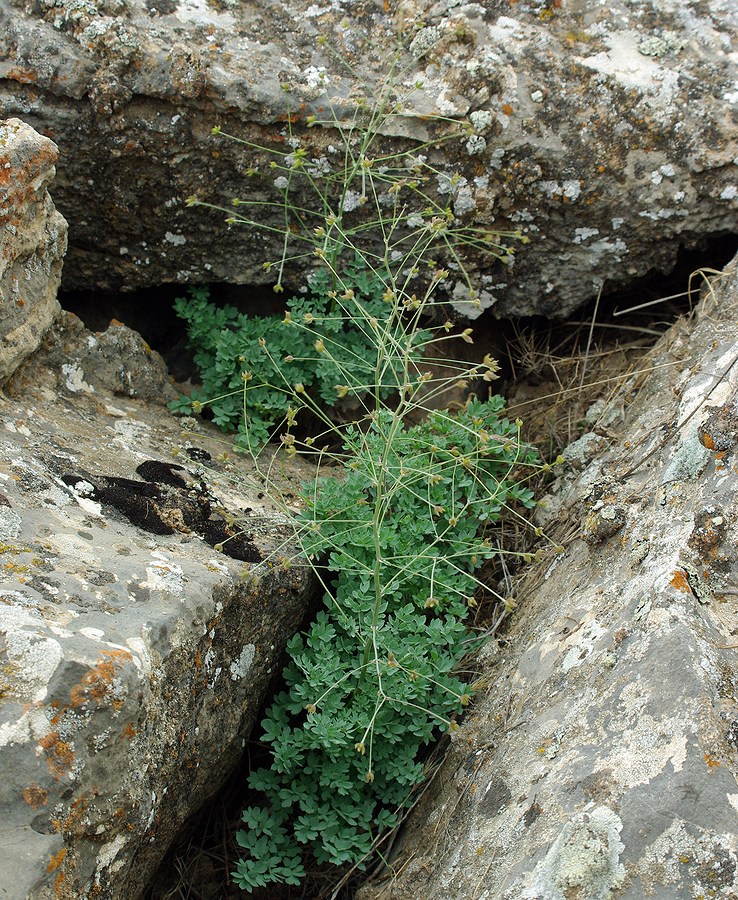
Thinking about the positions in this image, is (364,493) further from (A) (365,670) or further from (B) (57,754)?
(B) (57,754)

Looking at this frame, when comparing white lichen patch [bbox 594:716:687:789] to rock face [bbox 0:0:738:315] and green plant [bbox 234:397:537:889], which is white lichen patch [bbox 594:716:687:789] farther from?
rock face [bbox 0:0:738:315]

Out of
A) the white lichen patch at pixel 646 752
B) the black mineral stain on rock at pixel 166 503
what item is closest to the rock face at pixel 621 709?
the white lichen patch at pixel 646 752

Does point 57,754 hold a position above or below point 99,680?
below

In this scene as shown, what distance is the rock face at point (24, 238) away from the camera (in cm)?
288

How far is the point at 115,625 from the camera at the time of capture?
2.31 m

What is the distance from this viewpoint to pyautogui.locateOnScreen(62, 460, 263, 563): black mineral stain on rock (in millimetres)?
2781

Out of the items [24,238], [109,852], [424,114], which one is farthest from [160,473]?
[424,114]

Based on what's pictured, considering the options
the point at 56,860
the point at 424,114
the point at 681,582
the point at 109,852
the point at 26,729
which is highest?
the point at 424,114

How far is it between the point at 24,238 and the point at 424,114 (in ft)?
5.32

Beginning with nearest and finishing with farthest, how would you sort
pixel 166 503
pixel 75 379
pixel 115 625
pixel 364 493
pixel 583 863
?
1. pixel 583 863
2. pixel 115 625
3. pixel 166 503
4. pixel 364 493
5. pixel 75 379

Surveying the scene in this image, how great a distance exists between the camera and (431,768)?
286cm

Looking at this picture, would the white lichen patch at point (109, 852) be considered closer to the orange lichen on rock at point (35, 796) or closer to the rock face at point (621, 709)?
the orange lichen on rock at point (35, 796)

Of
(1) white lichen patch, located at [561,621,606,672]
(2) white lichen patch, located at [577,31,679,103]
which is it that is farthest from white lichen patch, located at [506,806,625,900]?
(2) white lichen patch, located at [577,31,679,103]

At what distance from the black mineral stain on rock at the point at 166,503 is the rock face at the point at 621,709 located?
99 centimetres
